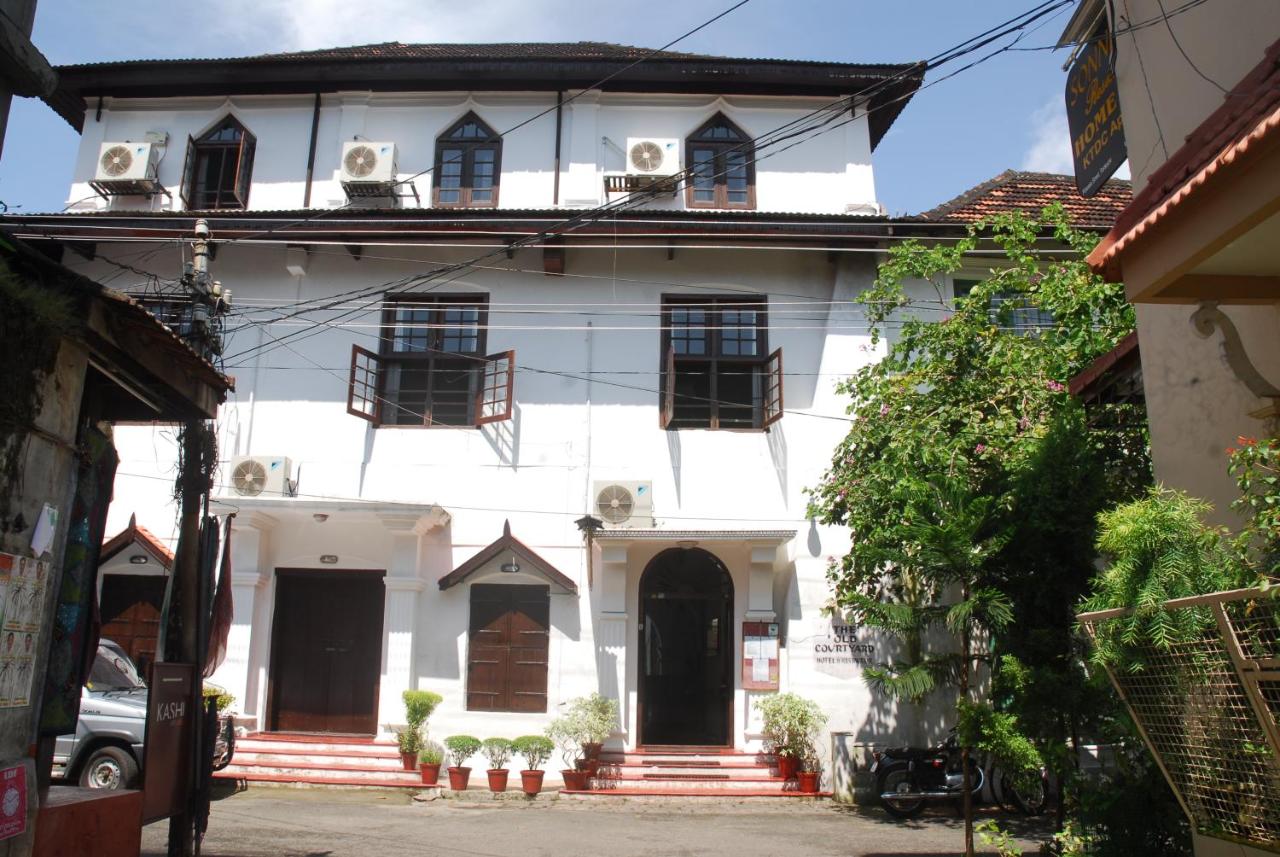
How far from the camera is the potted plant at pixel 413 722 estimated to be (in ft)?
39.2

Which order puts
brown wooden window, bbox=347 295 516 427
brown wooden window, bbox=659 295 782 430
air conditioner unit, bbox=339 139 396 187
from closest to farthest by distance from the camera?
1. brown wooden window, bbox=347 295 516 427
2. brown wooden window, bbox=659 295 782 430
3. air conditioner unit, bbox=339 139 396 187

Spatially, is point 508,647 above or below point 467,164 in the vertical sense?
below

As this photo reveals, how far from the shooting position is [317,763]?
12.0 metres

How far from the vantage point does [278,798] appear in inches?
435

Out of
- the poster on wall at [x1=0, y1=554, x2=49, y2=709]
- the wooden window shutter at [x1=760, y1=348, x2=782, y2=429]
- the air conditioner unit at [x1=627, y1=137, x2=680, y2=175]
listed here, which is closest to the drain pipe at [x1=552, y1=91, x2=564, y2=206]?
the air conditioner unit at [x1=627, y1=137, x2=680, y2=175]

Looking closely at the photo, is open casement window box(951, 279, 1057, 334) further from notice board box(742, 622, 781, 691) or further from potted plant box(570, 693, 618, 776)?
potted plant box(570, 693, 618, 776)

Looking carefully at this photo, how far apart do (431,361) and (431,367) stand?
93 mm

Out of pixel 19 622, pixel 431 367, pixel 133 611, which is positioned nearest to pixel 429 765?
pixel 133 611

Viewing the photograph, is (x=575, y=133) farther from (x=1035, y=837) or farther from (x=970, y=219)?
(x=1035, y=837)

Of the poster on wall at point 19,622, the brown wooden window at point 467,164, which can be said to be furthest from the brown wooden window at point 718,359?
the poster on wall at point 19,622

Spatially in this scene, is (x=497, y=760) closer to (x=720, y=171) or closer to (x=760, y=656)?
(x=760, y=656)

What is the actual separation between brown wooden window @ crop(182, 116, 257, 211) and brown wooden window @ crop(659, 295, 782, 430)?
6895 mm

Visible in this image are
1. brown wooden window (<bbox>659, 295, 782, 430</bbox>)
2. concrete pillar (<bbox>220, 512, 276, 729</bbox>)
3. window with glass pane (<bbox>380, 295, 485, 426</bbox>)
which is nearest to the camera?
concrete pillar (<bbox>220, 512, 276, 729</bbox>)

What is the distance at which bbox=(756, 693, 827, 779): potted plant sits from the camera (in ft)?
38.6
